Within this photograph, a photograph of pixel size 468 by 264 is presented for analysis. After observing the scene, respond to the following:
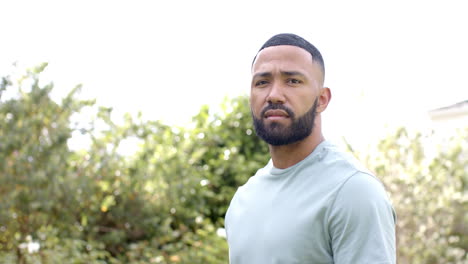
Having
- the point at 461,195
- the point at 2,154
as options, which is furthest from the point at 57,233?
the point at 461,195

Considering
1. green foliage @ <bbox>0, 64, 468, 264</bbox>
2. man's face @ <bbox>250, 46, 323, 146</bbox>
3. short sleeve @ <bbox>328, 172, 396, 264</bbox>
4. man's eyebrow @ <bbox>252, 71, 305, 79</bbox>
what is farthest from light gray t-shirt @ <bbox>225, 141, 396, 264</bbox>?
green foliage @ <bbox>0, 64, 468, 264</bbox>

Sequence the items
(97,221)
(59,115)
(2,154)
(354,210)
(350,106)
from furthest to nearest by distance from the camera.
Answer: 1. (350,106)
2. (97,221)
3. (59,115)
4. (2,154)
5. (354,210)

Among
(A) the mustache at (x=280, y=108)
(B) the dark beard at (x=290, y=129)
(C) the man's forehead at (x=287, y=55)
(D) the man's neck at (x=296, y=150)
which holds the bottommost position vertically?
(D) the man's neck at (x=296, y=150)

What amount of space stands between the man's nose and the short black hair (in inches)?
5.6

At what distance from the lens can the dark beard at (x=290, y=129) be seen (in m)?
1.76

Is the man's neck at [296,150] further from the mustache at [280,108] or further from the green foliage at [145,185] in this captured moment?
the green foliage at [145,185]

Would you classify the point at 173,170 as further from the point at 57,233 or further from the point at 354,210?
the point at 354,210

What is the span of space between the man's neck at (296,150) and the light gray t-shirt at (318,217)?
0.02 m

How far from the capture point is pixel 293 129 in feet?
5.77

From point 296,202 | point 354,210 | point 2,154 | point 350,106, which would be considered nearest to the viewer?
point 354,210

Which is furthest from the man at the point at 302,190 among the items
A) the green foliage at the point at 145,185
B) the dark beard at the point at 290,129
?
the green foliage at the point at 145,185

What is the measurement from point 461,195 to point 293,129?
547cm

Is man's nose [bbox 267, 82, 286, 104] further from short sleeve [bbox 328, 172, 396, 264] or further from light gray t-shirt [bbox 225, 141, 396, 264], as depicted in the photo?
short sleeve [bbox 328, 172, 396, 264]

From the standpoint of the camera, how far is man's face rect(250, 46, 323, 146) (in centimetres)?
175
